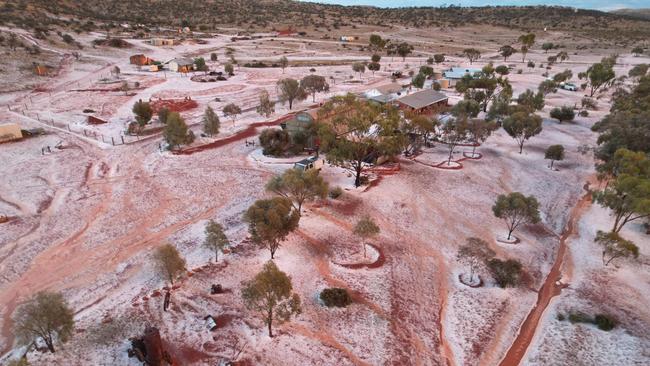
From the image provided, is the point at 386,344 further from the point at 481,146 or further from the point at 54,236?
the point at 481,146

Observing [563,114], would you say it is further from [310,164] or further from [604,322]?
[604,322]

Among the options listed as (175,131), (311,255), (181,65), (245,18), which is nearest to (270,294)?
(311,255)

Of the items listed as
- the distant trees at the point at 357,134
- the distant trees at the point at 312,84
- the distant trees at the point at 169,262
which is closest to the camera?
the distant trees at the point at 169,262

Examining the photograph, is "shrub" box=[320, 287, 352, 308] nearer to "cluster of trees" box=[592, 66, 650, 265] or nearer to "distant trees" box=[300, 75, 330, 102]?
"cluster of trees" box=[592, 66, 650, 265]

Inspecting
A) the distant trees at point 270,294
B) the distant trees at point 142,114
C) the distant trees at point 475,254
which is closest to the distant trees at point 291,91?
the distant trees at point 142,114

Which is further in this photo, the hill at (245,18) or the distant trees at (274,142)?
the hill at (245,18)

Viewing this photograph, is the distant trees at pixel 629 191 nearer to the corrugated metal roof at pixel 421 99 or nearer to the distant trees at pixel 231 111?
the corrugated metal roof at pixel 421 99
